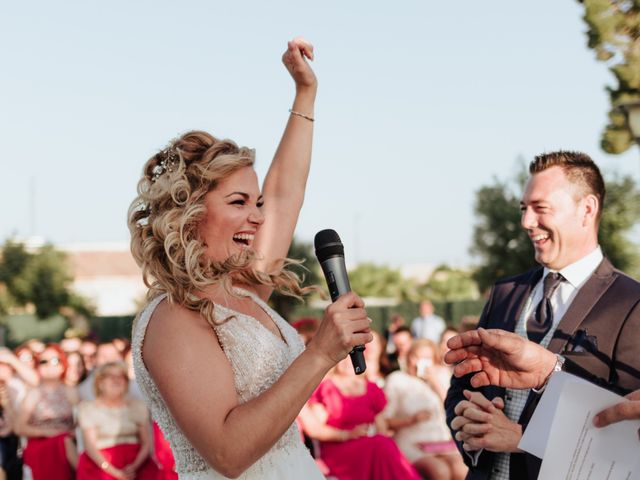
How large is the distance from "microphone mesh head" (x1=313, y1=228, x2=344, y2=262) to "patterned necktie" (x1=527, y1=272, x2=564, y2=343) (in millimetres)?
1303

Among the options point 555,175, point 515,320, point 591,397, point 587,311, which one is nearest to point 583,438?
point 591,397

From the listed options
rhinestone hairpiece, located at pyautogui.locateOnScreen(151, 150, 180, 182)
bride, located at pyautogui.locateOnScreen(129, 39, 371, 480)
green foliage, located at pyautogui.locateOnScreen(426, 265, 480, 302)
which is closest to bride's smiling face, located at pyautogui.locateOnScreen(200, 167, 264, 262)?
bride, located at pyautogui.locateOnScreen(129, 39, 371, 480)

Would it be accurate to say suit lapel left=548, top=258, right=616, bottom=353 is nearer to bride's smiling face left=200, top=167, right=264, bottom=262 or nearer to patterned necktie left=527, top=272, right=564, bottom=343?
patterned necktie left=527, top=272, right=564, bottom=343

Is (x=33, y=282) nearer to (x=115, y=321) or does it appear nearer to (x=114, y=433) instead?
(x=115, y=321)

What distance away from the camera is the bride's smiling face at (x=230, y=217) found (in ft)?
9.45

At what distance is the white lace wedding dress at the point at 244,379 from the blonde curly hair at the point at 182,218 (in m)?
0.09

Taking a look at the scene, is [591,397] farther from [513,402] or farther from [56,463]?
[56,463]

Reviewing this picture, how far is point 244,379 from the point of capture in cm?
276

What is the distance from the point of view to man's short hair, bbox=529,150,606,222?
3.93m

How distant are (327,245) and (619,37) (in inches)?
108

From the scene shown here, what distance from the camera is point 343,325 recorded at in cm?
246

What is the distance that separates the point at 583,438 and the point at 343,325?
74cm

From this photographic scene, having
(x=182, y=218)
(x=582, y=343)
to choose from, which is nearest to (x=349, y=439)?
(x=582, y=343)

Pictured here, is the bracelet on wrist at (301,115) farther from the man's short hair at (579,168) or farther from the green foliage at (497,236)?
the green foliage at (497,236)
